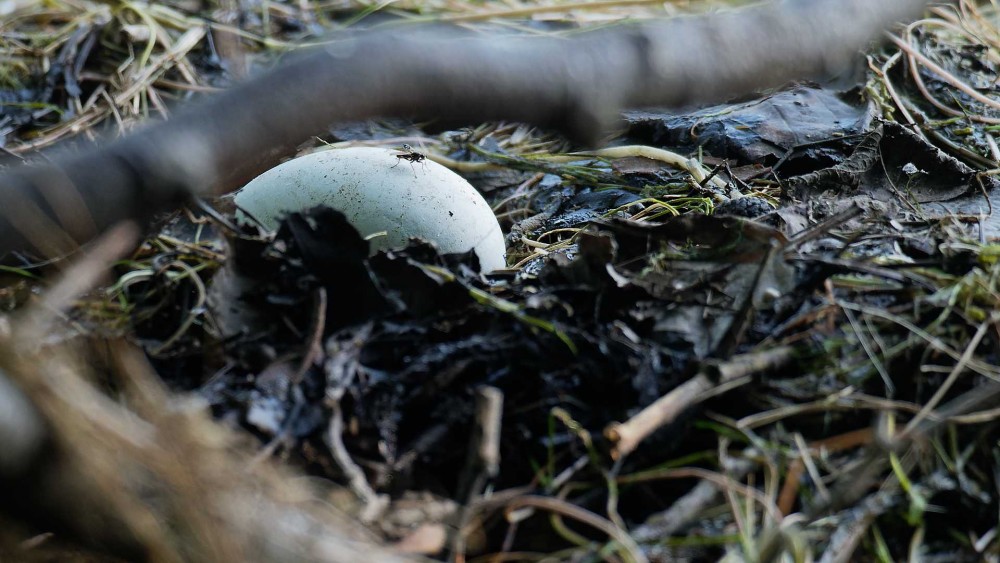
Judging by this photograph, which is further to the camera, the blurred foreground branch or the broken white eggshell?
the broken white eggshell

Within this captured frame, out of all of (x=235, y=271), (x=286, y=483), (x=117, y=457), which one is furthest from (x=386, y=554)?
(x=235, y=271)

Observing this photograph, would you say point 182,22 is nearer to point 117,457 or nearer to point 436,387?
point 436,387

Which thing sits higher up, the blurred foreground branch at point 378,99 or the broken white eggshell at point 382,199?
the blurred foreground branch at point 378,99

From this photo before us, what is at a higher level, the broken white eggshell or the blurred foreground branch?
the blurred foreground branch

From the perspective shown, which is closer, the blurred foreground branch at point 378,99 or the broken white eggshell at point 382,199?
the blurred foreground branch at point 378,99
